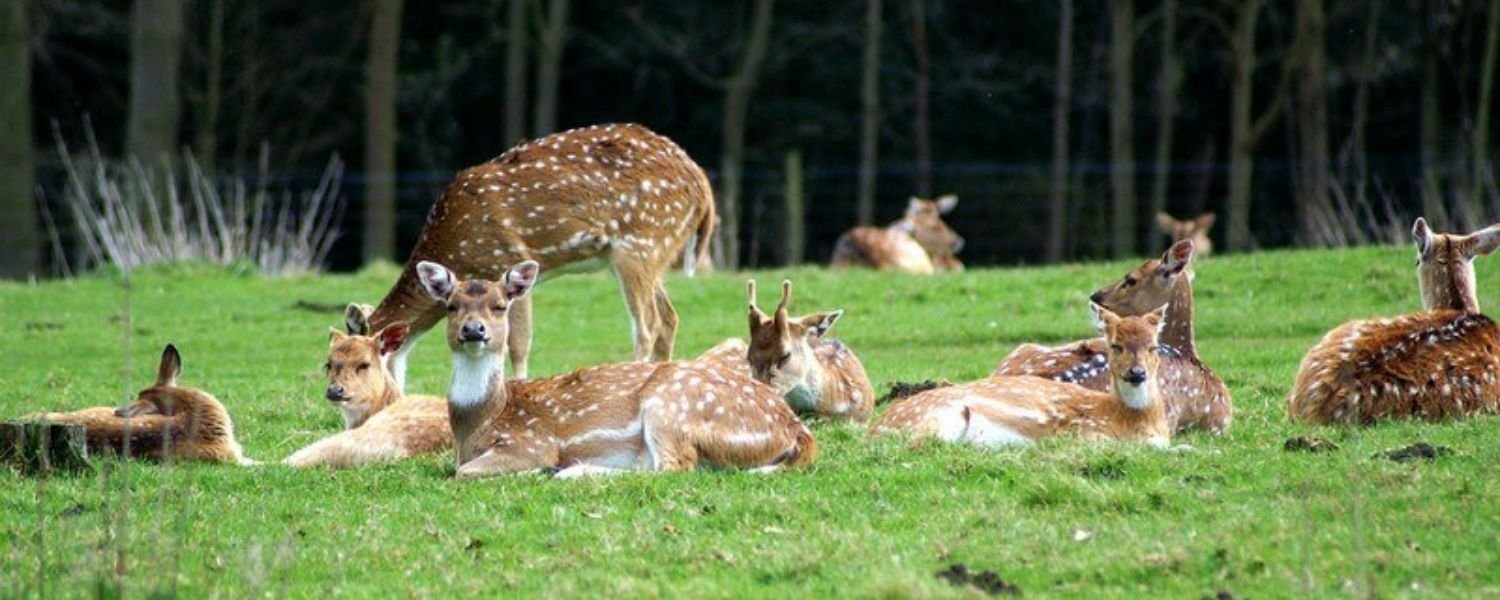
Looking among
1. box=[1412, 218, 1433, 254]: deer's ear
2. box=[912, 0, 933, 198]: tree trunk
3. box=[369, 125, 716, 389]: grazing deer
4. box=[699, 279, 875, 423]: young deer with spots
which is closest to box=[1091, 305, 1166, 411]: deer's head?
box=[699, 279, 875, 423]: young deer with spots

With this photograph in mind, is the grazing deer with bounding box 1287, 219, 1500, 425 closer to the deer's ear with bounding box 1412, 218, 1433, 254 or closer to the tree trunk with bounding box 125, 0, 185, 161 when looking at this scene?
the deer's ear with bounding box 1412, 218, 1433, 254

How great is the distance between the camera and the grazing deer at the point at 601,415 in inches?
337

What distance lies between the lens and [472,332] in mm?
8742

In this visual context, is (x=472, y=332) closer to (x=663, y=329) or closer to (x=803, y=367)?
(x=803, y=367)

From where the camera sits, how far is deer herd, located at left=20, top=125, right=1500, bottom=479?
867cm

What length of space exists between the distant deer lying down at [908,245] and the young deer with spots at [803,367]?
10.3 metres

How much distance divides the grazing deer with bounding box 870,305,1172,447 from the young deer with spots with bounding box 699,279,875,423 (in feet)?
3.95

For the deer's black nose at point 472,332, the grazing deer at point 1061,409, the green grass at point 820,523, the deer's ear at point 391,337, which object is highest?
the deer's black nose at point 472,332

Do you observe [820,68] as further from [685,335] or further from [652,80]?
[685,335]

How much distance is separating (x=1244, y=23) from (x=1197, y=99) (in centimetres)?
647

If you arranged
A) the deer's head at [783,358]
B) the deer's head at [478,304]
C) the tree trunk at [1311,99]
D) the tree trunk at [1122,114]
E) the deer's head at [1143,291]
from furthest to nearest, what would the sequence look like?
the tree trunk at [1122,114] → the tree trunk at [1311,99] → the deer's head at [1143,291] → the deer's head at [783,358] → the deer's head at [478,304]

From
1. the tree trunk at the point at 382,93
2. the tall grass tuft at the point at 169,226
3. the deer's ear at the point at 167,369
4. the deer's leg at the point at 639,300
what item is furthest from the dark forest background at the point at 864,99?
the deer's ear at the point at 167,369

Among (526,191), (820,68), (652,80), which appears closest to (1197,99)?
(820,68)

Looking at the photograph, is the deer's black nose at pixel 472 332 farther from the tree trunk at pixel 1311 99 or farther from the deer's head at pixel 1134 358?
the tree trunk at pixel 1311 99
